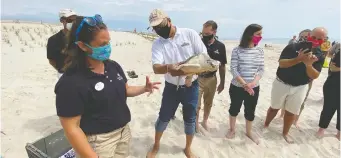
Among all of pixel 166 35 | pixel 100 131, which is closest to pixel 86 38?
pixel 100 131

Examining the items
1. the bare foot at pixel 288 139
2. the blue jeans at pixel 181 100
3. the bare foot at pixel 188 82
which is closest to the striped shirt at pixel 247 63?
the blue jeans at pixel 181 100

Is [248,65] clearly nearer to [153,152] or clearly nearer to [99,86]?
[153,152]

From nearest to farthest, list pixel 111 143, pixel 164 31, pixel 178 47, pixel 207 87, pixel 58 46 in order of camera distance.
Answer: pixel 111 143 → pixel 164 31 → pixel 178 47 → pixel 58 46 → pixel 207 87

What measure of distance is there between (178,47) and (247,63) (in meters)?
1.35

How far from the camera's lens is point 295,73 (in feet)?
13.0

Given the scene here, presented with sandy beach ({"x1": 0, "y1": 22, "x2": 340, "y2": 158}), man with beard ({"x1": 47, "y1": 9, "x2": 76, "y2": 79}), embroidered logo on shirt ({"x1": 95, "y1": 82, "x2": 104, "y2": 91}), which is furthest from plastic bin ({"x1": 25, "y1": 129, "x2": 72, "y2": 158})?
embroidered logo on shirt ({"x1": 95, "y1": 82, "x2": 104, "y2": 91})

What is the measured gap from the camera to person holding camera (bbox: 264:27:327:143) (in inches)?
144

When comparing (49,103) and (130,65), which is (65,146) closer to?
(49,103)


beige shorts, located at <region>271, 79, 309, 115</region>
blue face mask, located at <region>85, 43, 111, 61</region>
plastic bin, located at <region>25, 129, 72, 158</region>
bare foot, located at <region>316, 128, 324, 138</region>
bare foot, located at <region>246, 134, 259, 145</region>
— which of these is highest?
blue face mask, located at <region>85, 43, 111, 61</region>

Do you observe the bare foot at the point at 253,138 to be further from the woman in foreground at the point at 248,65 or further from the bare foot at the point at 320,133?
the bare foot at the point at 320,133

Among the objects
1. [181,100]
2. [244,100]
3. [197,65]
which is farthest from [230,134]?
[197,65]

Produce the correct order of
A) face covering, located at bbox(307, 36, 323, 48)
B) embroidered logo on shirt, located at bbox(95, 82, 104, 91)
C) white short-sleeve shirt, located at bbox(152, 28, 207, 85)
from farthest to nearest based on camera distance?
face covering, located at bbox(307, 36, 323, 48), white short-sleeve shirt, located at bbox(152, 28, 207, 85), embroidered logo on shirt, located at bbox(95, 82, 104, 91)

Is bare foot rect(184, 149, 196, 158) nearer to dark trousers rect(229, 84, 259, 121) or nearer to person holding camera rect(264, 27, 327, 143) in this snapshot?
dark trousers rect(229, 84, 259, 121)

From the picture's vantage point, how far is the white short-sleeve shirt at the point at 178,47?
10.1ft
